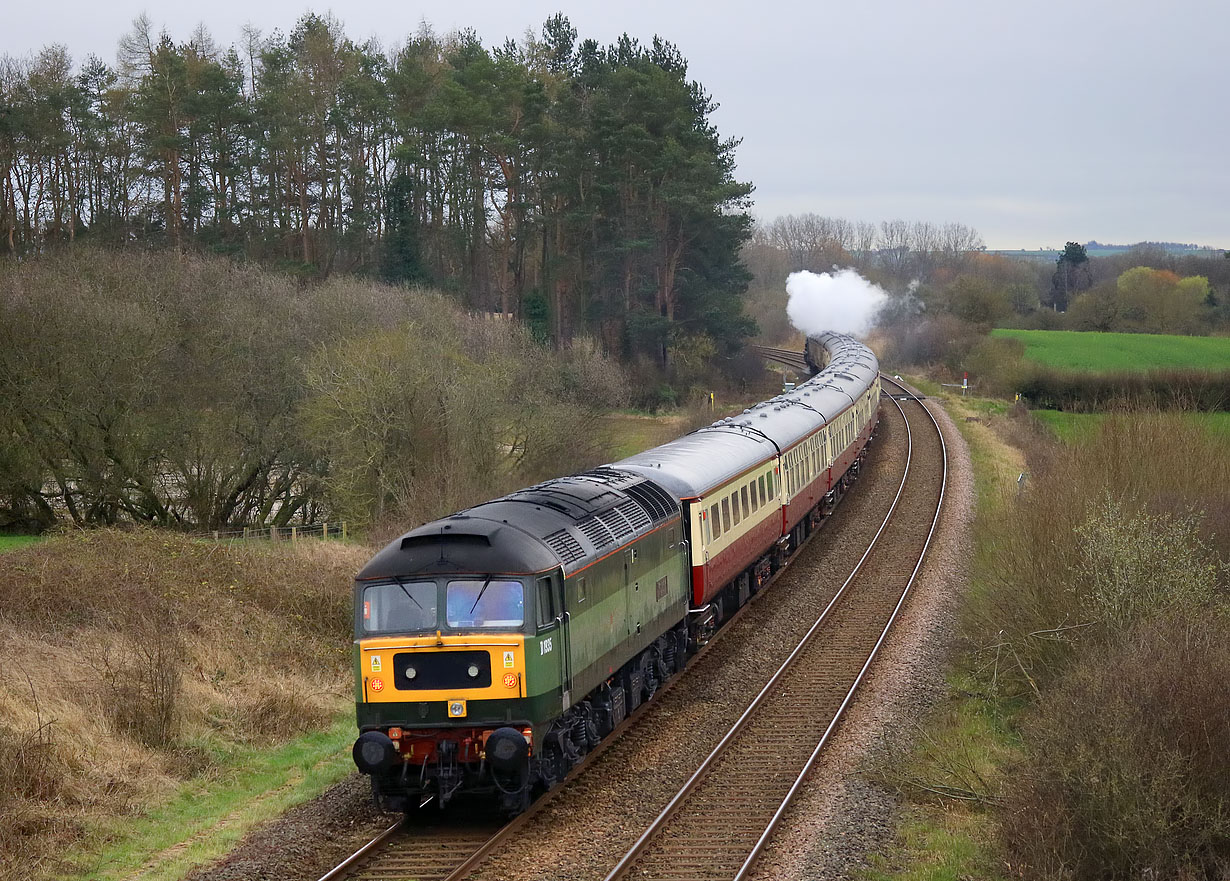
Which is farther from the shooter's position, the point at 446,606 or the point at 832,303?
the point at 832,303

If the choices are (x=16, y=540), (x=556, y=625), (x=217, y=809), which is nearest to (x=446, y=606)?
(x=556, y=625)

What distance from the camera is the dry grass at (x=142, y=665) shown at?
41.3 ft

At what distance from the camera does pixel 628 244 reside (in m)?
57.8

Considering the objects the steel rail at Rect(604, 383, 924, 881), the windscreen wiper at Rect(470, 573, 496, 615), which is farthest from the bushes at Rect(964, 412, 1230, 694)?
the windscreen wiper at Rect(470, 573, 496, 615)

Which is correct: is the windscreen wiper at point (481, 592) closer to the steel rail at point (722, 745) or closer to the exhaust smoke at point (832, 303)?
the steel rail at point (722, 745)

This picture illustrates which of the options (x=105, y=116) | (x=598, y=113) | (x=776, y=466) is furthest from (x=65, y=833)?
(x=598, y=113)

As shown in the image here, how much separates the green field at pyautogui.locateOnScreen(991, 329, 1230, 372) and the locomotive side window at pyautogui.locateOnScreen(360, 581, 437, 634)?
57.9 meters

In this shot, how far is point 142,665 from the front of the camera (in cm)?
1557

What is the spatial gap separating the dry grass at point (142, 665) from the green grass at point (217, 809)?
9.9 inches

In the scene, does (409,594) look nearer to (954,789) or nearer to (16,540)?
(954,789)

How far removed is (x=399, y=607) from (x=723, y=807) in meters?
4.13

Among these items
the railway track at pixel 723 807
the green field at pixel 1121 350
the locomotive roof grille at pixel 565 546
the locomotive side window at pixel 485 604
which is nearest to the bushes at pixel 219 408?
the railway track at pixel 723 807

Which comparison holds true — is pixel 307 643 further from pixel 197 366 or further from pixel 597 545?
pixel 197 366

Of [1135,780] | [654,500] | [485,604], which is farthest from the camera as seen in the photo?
[654,500]
